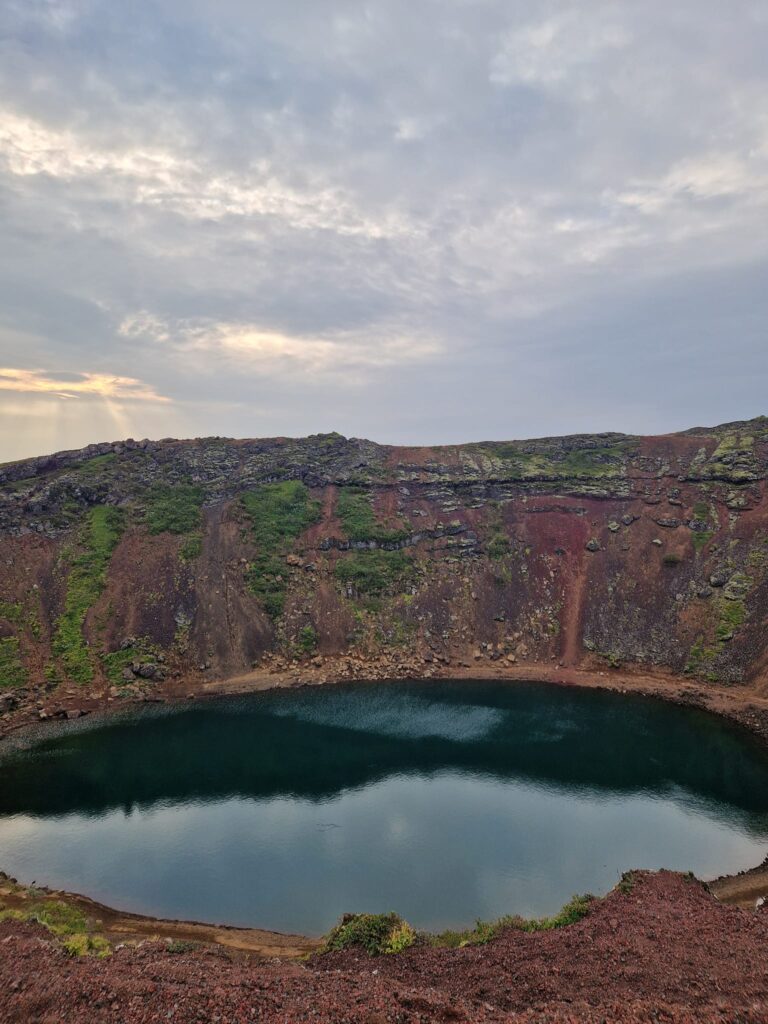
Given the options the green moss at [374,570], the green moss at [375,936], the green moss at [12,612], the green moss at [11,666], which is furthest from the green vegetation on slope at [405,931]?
the green moss at [12,612]

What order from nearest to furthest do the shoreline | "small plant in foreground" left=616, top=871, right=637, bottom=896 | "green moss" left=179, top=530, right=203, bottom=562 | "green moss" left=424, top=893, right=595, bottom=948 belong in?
"green moss" left=424, top=893, right=595, bottom=948, "small plant in foreground" left=616, top=871, right=637, bottom=896, the shoreline, "green moss" left=179, top=530, right=203, bottom=562

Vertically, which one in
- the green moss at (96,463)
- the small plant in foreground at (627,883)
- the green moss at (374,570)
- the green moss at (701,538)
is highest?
the green moss at (96,463)

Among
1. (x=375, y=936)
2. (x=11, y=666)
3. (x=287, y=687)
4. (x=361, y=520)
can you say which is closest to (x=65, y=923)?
(x=375, y=936)

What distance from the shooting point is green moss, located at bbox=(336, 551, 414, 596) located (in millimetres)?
76250

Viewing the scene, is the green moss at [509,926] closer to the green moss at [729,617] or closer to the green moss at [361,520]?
the green moss at [729,617]

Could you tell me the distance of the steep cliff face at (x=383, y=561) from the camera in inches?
2517

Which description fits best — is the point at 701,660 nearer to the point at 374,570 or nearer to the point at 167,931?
the point at 374,570

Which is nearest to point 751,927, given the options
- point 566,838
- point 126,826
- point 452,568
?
point 566,838

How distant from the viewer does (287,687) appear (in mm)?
62500

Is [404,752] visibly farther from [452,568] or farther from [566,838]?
[452,568]

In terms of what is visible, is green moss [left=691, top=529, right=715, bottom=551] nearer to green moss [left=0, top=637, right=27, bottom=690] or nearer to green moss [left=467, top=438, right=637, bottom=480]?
green moss [left=467, top=438, right=637, bottom=480]

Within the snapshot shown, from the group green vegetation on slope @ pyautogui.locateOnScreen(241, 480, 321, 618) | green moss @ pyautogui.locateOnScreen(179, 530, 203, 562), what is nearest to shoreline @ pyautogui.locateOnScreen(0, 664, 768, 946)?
green vegetation on slope @ pyautogui.locateOnScreen(241, 480, 321, 618)

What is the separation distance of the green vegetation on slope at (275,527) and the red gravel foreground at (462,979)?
160ft

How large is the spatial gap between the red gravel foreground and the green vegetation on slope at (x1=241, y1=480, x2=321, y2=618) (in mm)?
48734
